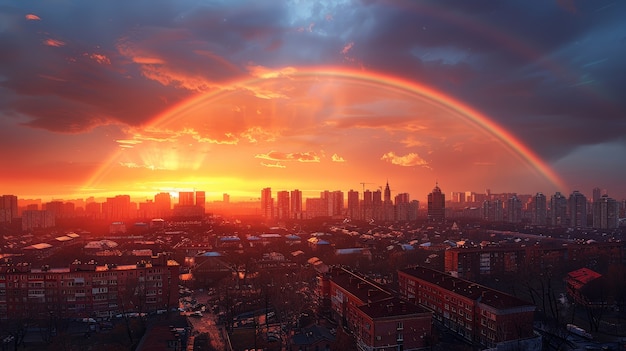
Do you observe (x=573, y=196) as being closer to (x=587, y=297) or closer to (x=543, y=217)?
(x=543, y=217)

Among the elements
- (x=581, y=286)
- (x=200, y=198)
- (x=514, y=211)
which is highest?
(x=200, y=198)

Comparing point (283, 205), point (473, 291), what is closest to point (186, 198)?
point (283, 205)

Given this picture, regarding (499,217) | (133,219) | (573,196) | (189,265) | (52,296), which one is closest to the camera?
(52,296)

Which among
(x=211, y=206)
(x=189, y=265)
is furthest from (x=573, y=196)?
(x=211, y=206)

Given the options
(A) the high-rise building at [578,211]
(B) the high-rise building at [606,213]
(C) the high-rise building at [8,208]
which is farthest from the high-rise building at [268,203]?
(B) the high-rise building at [606,213]

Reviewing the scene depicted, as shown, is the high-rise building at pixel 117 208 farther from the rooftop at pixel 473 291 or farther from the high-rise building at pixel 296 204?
the rooftop at pixel 473 291

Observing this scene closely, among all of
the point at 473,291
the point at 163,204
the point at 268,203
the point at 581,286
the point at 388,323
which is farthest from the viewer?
the point at 163,204

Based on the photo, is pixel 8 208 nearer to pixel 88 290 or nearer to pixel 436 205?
pixel 88 290

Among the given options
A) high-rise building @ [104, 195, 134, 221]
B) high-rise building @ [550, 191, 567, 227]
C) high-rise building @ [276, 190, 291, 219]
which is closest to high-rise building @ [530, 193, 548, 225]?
high-rise building @ [550, 191, 567, 227]
